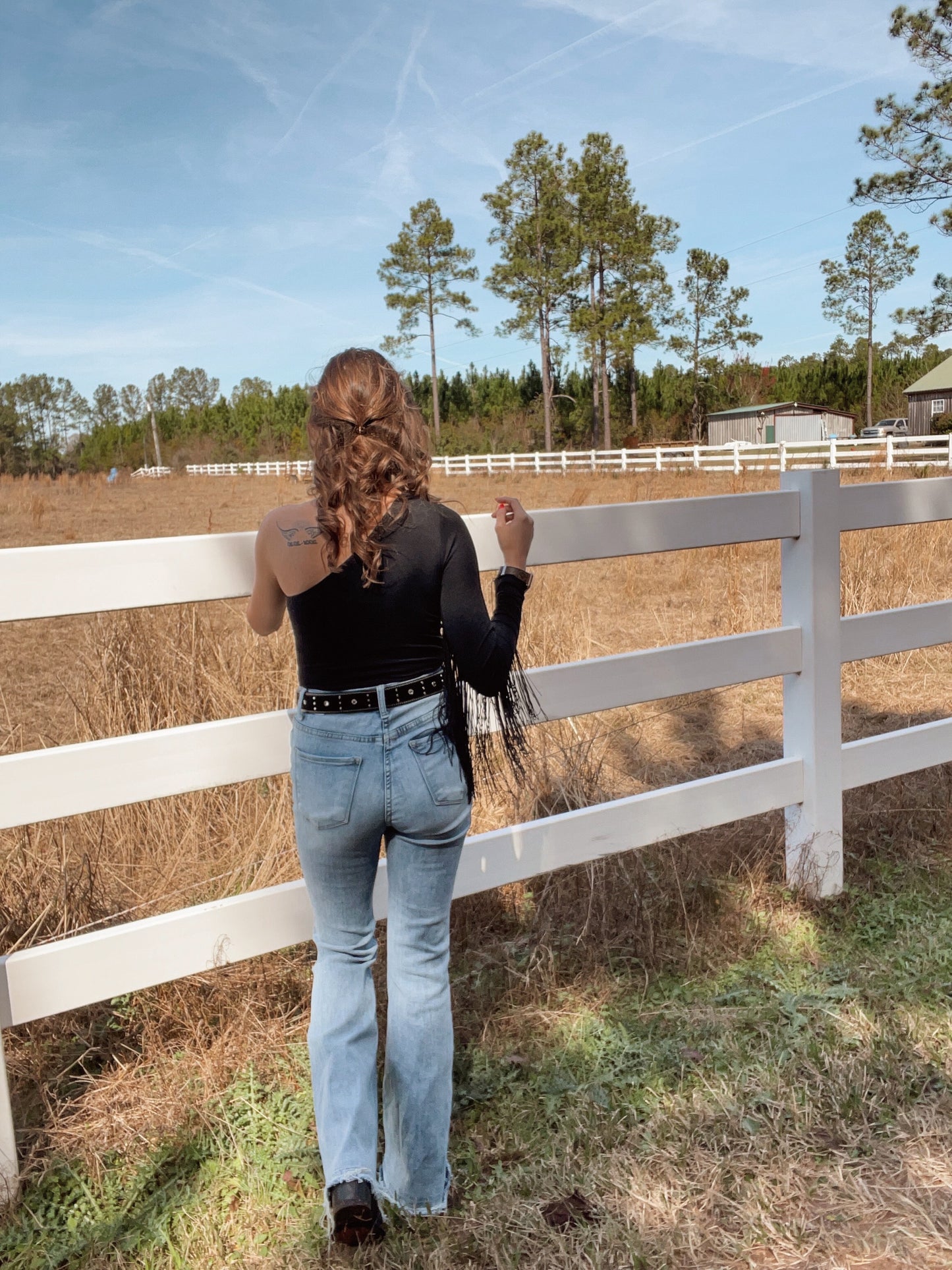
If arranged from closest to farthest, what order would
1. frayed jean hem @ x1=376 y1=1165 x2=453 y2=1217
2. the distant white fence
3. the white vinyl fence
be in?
1. frayed jean hem @ x1=376 y1=1165 x2=453 y2=1217
2. the white vinyl fence
3. the distant white fence

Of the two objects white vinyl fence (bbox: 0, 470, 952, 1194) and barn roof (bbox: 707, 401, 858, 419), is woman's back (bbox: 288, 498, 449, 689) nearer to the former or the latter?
white vinyl fence (bbox: 0, 470, 952, 1194)

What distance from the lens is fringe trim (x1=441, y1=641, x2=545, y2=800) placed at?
197cm

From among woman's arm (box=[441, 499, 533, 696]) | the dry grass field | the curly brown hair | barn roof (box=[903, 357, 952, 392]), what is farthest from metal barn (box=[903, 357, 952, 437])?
the curly brown hair

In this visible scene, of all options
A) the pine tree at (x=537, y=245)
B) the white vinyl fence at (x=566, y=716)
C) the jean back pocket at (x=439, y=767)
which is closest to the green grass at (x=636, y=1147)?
the white vinyl fence at (x=566, y=716)

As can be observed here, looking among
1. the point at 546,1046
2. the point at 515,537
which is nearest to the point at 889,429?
the point at 546,1046

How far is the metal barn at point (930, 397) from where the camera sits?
5094cm

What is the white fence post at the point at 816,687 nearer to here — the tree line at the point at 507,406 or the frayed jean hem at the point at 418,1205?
the frayed jean hem at the point at 418,1205

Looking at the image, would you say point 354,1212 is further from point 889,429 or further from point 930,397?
point 889,429

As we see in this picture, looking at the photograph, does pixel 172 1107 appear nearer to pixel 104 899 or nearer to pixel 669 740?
pixel 104 899

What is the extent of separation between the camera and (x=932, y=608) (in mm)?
3703

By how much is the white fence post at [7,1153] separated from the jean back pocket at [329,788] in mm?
948

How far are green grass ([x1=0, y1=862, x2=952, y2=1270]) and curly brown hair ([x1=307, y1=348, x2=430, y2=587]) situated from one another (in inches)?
55.5

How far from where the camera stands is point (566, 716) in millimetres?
2900

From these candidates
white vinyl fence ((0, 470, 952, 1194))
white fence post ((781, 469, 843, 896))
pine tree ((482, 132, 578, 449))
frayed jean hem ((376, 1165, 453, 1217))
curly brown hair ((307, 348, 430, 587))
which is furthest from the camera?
pine tree ((482, 132, 578, 449))
